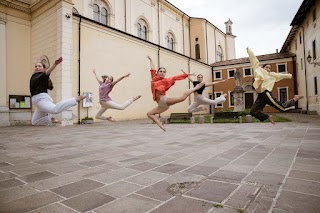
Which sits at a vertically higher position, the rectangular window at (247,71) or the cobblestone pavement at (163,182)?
the rectangular window at (247,71)

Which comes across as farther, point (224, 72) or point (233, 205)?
point (224, 72)

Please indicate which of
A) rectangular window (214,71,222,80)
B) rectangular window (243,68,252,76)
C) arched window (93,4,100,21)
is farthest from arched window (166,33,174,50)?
arched window (93,4,100,21)

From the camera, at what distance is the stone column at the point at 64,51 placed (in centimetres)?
1647

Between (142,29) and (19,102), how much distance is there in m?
18.0

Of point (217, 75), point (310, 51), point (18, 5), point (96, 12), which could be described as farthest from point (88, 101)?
point (217, 75)

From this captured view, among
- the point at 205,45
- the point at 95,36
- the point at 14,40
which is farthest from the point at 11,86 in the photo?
the point at 205,45

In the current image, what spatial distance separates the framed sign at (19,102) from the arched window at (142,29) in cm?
1607

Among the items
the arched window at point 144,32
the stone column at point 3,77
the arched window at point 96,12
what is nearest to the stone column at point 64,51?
the stone column at point 3,77

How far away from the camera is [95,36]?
780 inches

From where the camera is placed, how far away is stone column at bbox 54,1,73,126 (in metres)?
16.5

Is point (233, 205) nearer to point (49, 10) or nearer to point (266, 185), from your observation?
→ point (266, 185)

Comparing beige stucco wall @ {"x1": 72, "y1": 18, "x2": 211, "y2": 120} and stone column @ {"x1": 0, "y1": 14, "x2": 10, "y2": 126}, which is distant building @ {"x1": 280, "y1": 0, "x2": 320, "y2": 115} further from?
stone column @ {"x1": 0, "y1": 14, "x2": 10, "y2": 126}

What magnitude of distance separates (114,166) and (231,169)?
2.35 m

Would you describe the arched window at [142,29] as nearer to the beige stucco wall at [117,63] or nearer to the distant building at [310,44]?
the beige stucco wall at [117,63]
